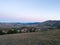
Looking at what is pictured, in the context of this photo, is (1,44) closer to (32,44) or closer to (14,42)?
(14,42)

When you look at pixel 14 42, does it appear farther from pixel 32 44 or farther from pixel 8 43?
pixel 32 44

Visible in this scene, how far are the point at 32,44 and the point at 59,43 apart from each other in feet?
7.48

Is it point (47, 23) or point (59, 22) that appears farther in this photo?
point (47, 23)

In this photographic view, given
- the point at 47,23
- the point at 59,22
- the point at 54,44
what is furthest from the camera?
the point at 47,23

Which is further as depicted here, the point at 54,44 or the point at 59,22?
the point at 59,22

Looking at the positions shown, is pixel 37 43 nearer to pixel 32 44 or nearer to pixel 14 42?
pixel 32 44

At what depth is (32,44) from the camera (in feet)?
38.7

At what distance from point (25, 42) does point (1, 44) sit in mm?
2151

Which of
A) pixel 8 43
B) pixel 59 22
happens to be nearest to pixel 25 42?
pixel 8 43

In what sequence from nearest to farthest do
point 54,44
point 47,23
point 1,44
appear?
point 54,44, point 1,44, point 47,23

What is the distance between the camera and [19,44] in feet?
39.7

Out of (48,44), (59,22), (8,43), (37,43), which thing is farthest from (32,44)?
(59,22)

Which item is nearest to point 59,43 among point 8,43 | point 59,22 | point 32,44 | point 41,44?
point 41,44

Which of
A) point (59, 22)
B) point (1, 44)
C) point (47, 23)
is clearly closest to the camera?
point (1, 44)
